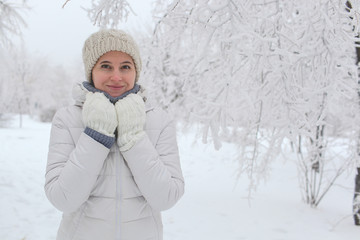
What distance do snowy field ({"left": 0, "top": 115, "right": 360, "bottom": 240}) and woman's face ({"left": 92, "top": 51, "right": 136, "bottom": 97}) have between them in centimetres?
232

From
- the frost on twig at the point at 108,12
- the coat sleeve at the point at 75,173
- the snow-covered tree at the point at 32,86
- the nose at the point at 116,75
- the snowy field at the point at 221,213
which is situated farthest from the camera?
the snow-covered tree at the point at 32,86

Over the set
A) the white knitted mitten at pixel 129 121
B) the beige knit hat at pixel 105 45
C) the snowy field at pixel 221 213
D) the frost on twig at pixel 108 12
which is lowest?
the snowy field at pixel 221 213

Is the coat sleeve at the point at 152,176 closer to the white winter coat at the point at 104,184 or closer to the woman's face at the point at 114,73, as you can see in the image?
the white winter coat at the point at 104,184

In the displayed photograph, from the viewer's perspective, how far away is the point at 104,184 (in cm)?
116

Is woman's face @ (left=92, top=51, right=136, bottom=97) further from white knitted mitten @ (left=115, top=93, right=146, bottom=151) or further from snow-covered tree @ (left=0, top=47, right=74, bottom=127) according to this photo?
snow-covered tree @ (left=0, top=47, right=74, bottom=127)

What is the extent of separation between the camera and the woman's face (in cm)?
124

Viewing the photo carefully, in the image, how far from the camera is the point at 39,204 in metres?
4.12

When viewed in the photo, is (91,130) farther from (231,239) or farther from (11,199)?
(11,199)

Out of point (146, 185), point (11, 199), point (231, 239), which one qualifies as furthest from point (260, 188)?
point (146, 185)

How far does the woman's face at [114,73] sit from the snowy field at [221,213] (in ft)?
7.61

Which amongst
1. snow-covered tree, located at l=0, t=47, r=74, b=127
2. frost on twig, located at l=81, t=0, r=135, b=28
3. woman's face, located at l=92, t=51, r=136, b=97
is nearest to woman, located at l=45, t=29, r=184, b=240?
woman's face, located at l=92, t=51, r=136, b=97

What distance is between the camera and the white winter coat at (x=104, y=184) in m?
1.08

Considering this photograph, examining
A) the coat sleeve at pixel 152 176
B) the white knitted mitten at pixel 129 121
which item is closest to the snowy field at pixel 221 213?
the coat sleeve at pixel 152 176

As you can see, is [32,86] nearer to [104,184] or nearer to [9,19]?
[9,19]
